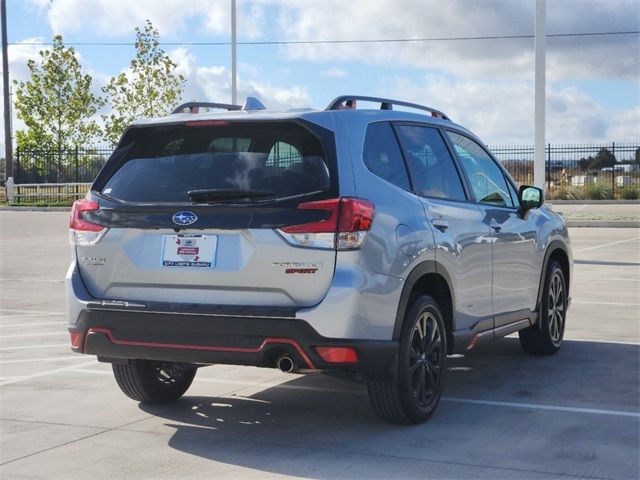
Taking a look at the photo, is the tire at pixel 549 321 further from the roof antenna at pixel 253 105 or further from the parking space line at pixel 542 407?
the roof antenna at pixel 253 105

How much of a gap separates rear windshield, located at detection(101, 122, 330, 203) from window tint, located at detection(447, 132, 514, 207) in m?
1.83

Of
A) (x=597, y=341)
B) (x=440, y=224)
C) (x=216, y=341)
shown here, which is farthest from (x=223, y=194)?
(x=597, y=341)

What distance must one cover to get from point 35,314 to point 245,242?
642 centimetres

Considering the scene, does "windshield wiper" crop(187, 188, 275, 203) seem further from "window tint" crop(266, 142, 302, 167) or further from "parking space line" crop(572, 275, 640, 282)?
"parking space line" crop(572, 275, 640, 282)

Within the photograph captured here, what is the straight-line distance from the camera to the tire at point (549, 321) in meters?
8.45

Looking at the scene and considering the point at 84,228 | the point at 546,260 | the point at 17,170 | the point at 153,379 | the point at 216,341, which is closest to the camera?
the point at 216,341

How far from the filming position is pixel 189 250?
5711mm

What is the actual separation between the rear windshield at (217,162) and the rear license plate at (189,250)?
24cm

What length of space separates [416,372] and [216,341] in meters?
1.27

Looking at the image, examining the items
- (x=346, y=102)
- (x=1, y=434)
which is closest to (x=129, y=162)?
(x=346, y=102)

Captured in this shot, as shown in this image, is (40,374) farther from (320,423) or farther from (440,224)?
(440,224)

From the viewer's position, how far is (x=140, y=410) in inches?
263

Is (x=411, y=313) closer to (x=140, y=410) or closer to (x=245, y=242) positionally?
(x=245, y=242)

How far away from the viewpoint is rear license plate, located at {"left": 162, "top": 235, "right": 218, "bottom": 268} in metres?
5.66
